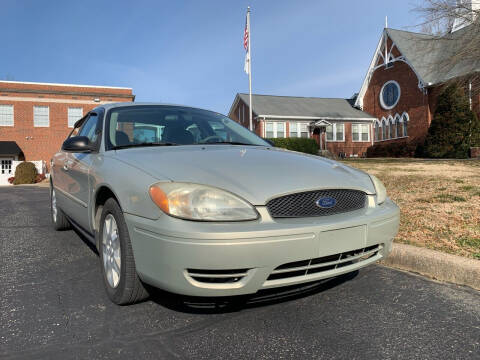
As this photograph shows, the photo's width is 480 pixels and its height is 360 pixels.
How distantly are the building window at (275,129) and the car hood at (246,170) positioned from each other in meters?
24.9

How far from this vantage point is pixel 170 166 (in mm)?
2463

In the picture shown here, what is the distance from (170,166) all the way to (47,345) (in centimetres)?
123

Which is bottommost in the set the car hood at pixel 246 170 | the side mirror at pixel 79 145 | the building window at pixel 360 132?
the car hood at pixel 246 170

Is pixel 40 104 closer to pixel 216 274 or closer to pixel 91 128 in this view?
pixel 91 128

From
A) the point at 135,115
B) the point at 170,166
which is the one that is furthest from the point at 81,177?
the point at 170,166

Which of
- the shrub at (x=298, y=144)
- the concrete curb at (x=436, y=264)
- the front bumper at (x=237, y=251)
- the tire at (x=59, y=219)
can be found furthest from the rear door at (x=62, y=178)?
the shrub at (x=298, y=144)

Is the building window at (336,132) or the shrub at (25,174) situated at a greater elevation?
the building window at (336,132)

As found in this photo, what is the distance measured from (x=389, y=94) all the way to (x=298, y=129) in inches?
280

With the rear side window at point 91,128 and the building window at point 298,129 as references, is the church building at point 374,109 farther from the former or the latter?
the rear side window at point 91,128

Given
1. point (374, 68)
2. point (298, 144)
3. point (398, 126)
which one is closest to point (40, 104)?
point (298, 144)

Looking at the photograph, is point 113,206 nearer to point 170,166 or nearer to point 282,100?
point 170,166

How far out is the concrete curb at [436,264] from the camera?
3053 mm

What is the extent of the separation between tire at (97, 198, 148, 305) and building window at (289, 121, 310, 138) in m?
26.5

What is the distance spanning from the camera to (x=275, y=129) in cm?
2814
